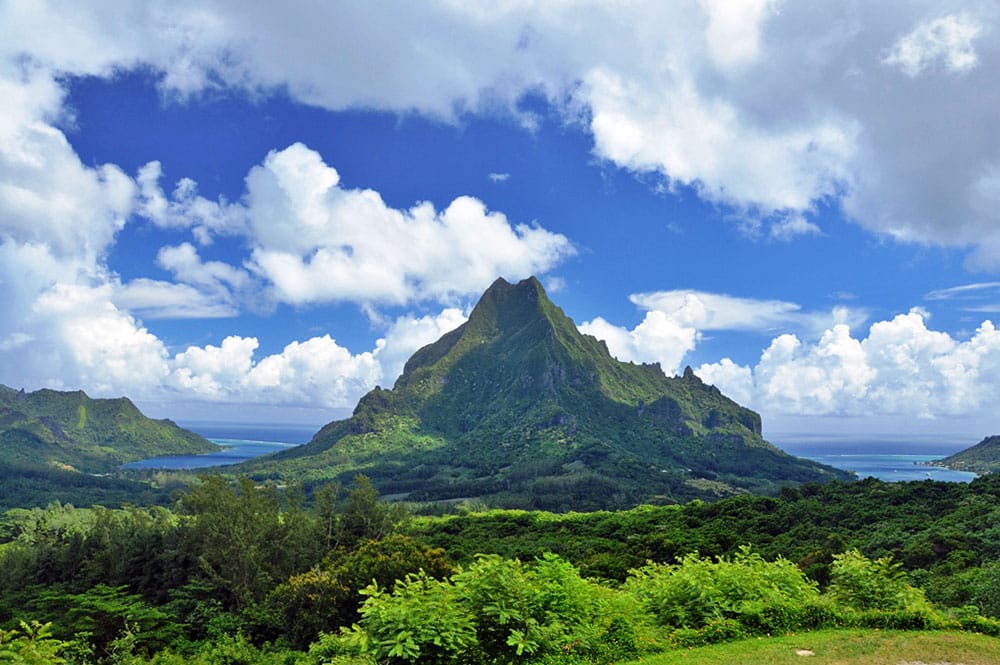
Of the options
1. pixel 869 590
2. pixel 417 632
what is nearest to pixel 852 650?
pixel 869 590

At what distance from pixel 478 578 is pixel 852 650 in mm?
8161

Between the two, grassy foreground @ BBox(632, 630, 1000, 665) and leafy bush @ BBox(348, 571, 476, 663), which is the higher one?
leafy bush @ BBox(348, 571, 476, 663)

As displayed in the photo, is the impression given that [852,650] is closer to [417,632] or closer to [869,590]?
[869,590]

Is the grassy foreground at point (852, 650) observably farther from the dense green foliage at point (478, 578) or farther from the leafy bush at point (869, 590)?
the leafy bush at point (869, 590)

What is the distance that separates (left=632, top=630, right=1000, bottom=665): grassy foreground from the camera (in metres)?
11.4

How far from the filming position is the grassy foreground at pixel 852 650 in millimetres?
11375

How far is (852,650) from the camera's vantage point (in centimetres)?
1191

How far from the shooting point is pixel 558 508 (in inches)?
6058

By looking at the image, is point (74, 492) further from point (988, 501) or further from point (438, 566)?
point (988, 501)

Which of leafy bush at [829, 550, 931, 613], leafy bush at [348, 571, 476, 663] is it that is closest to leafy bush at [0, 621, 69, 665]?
leafy bush at [348, 571, 476, 663]

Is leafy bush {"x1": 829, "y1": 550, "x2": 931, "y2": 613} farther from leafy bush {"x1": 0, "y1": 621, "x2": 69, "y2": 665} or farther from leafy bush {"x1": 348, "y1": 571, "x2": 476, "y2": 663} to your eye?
leafy bush {"x1": 0, "y1": 621, "x2": 69, "y2": 665}

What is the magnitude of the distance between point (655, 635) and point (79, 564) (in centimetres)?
4719

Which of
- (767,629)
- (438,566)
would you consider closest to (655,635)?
(767,629)

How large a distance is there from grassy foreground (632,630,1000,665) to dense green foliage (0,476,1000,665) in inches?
28.4
